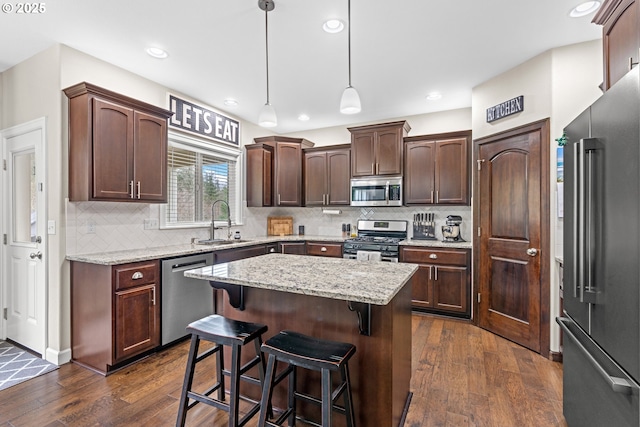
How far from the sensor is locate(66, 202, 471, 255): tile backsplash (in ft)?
9.20

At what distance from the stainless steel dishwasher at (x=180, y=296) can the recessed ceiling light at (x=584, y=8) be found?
385 centimetres

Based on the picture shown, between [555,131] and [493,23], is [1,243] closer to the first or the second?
[493,23]

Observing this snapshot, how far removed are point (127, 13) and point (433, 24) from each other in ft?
7.80

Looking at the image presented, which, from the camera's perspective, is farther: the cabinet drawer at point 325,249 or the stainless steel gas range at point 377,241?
the cabinet drawer at point 325,249

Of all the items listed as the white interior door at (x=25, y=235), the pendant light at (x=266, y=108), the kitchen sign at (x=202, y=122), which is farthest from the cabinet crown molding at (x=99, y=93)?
the pendant light at (x=266, y=108)

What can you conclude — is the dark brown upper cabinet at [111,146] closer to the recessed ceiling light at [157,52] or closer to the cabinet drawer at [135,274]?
the recessed ceiling light at [157,52]

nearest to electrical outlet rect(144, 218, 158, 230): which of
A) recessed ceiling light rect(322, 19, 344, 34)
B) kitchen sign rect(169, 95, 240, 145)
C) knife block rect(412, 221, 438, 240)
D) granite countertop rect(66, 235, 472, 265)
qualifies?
granite countertop rect(66, 235, 472, 265)

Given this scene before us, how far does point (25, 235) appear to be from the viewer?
9.87 feet

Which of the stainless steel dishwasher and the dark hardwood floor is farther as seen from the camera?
the stainless steel dishwasher

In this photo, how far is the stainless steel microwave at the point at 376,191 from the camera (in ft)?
14.3

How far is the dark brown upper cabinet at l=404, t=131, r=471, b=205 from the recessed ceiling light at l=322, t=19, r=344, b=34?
2167 mm

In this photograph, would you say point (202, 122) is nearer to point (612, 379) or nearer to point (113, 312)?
point (113, 312)

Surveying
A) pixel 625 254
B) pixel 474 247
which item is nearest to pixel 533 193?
pixel 474 247

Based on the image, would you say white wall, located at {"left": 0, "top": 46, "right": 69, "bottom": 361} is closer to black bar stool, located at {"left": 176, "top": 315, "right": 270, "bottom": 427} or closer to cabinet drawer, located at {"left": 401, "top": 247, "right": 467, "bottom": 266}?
black bar stool, located at {"left": 176, "top": 315, "right": 270, "bottom": 427}
